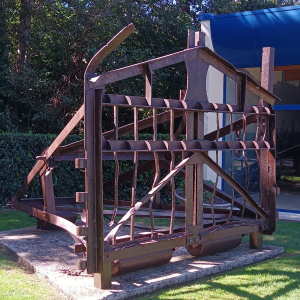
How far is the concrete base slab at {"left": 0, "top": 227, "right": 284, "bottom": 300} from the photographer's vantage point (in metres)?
4.10

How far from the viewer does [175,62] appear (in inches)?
178

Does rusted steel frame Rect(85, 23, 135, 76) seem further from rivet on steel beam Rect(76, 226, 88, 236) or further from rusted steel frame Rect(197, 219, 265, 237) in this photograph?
rusted steel frame Rect(197, 219, 265, 237)

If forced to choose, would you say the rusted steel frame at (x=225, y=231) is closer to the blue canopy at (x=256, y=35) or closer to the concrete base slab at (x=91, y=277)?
the concrete base slab at (x=91, y=277)

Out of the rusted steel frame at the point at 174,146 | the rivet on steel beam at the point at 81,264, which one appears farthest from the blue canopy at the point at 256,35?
the rivet on steel beam at the point at 81,264

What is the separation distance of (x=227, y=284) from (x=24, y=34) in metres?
10.5

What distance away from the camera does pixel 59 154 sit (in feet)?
18.5

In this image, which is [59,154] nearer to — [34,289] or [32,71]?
[34,289]

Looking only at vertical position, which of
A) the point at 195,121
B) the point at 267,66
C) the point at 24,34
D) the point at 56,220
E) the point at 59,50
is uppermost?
the point at 24,34

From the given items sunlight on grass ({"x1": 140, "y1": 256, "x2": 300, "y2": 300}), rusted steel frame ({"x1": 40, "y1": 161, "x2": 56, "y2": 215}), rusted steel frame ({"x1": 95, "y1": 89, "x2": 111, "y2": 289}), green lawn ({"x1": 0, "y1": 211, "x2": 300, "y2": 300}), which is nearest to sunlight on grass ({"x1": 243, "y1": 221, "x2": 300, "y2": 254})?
green lawn ({"x1": 0, "y1": 211, "x2": 300, "y2": 300})

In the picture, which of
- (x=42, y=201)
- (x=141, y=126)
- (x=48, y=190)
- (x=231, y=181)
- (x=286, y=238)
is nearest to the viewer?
(x=231, y=181)

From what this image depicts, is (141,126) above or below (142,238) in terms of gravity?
above

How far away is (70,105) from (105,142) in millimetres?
8996

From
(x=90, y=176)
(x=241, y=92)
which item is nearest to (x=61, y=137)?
(x=90, y=176)

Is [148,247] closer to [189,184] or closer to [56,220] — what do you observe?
[189,184]
